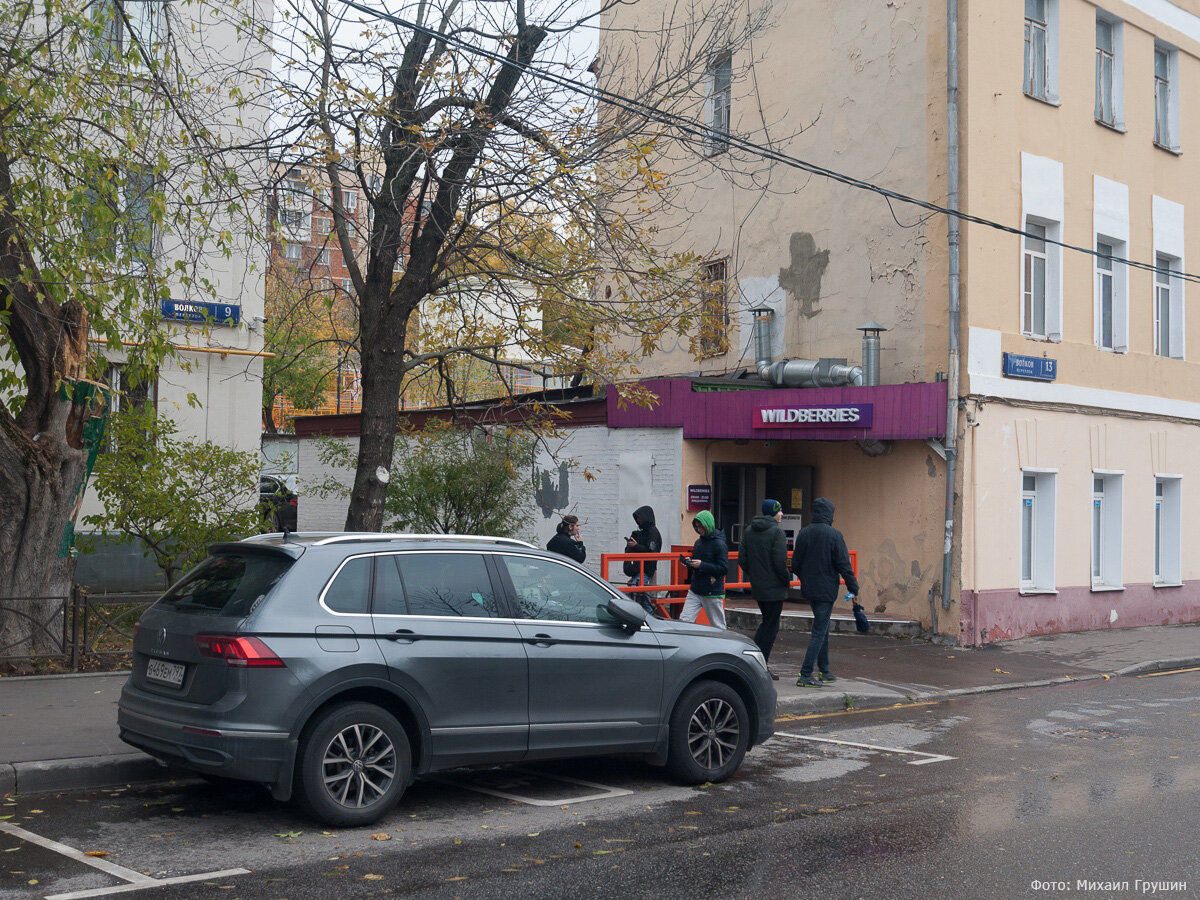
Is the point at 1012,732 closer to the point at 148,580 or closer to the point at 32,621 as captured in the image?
the point at 32,621

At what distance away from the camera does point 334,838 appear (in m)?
6.45

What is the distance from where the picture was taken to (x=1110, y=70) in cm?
1986

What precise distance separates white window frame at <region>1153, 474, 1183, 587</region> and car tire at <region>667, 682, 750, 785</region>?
15.3 m

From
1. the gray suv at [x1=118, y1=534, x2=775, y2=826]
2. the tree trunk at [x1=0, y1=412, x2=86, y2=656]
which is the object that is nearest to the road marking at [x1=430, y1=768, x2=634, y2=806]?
the gray suv at [x1=118, y1=534, x2=775, y2=826]

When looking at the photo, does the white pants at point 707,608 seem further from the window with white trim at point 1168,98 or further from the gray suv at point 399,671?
the window with white trim at point 1168,98

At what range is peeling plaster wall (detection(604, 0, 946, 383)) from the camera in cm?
1750

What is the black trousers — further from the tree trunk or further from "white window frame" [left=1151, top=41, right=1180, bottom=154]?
"white window frame" [left=1151, top=41, right=1180, bottom=154]

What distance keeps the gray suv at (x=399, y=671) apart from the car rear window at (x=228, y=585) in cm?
1

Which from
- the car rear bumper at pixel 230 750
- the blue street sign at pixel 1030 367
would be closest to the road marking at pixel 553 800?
the car rear bumper at pixel 230 750

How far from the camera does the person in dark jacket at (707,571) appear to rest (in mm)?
11750

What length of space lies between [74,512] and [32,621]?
138cm

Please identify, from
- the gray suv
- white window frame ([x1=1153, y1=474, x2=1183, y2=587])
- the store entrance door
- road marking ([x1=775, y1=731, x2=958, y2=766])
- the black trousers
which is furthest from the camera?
white window frame ([x1=1153, y1=474, x2=1183, y2=587])

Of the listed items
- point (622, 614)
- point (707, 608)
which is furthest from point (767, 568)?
point (622, 614)

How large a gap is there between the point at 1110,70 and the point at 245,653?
61.2 feet
